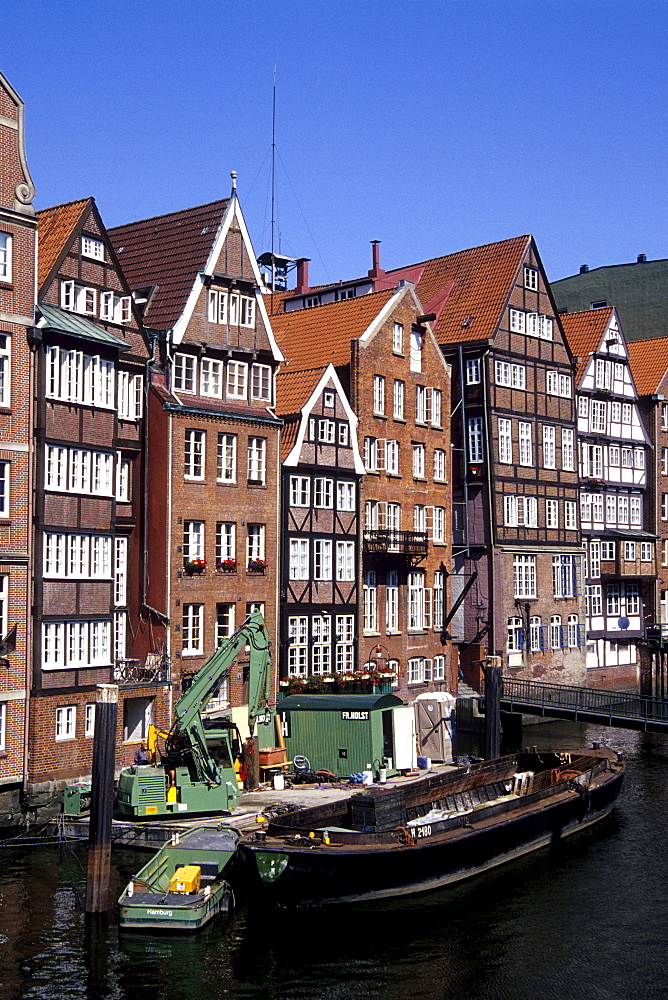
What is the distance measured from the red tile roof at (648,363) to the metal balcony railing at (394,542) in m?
27.6

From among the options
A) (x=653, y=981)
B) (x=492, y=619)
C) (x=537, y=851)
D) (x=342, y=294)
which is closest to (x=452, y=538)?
(x=492, y=619)

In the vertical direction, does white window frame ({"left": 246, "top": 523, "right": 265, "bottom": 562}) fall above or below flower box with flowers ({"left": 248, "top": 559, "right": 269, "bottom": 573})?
above

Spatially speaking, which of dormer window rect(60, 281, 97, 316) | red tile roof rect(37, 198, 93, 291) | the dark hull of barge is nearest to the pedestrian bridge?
the dark hull of barge

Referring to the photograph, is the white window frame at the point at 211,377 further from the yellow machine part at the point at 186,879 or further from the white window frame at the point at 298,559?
the yellow machine part at the point at 186,879

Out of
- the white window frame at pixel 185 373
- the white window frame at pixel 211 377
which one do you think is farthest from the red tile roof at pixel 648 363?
the white window frame at pixel 185 373

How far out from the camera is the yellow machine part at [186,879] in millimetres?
32188

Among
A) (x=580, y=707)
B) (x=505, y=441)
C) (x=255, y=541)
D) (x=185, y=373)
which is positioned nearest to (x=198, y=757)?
(x=255, y=541)

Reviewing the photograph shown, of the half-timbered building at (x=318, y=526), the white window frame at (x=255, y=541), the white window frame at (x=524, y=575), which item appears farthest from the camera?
the white window frame at (x=524, y=575)

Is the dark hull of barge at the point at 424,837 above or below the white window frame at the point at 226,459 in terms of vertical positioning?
below

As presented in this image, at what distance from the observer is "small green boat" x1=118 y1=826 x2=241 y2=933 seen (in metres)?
30.9

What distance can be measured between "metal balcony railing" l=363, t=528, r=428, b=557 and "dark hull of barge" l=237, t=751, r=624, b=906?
14.8m

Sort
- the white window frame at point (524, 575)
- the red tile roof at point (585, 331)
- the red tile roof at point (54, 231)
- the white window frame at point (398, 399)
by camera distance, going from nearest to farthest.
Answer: the red tile roof at point (54, 231), the white window frame at point (398, 399), the white window frame at point (524, 575), the red tile roof at point (585, 331)

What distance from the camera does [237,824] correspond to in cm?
3806

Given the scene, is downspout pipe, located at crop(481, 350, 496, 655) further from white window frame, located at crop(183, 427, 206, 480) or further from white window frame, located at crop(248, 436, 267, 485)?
white window frame, located at crop(183, 427, 206, 480)
